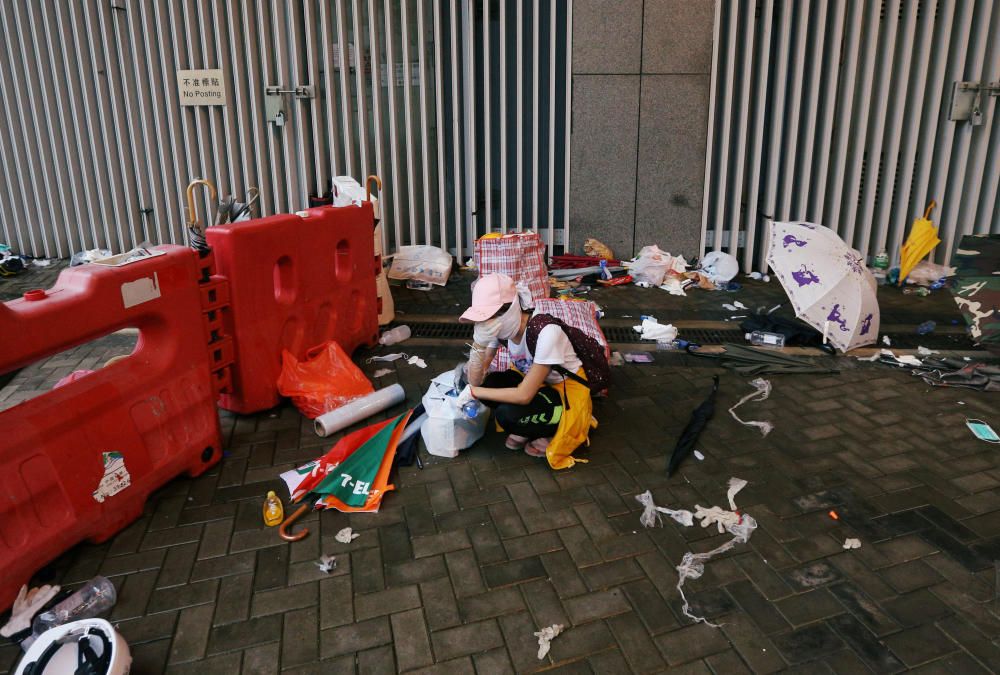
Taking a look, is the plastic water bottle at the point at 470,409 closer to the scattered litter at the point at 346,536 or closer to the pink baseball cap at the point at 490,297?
the pink baseball cap at the point at 490,297

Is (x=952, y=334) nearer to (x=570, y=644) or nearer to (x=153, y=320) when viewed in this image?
(x=570, y=644)

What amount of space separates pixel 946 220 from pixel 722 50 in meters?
3.53

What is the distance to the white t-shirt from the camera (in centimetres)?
396

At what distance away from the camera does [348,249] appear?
5785 millimetres

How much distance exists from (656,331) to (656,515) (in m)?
2.99

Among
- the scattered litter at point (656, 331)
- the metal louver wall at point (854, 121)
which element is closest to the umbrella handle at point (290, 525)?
the scattered litter at point (656, 331)

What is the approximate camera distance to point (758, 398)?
5242 mm

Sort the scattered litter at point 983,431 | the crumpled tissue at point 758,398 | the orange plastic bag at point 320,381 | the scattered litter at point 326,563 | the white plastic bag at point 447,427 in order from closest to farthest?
the scattered litter at point 326,563
the white plastic bag at point 447,427
the scattered litter at point 983,431
the crumpled tissue at point 758,398
the orange plastic bag at point 320,381

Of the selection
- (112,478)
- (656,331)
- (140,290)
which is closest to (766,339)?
(656,331)

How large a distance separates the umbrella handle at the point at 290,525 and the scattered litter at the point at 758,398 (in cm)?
297

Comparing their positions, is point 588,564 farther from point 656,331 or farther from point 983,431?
point 656,331

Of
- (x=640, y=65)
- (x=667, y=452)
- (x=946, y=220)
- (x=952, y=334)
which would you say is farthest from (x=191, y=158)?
(x=946, y=220)

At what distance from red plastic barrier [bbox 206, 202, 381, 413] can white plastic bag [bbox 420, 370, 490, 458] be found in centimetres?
125

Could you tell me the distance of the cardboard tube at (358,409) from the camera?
4.64 metres
